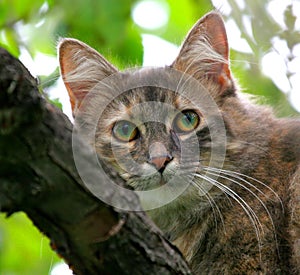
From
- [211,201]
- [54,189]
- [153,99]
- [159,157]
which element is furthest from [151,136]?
[54,189]

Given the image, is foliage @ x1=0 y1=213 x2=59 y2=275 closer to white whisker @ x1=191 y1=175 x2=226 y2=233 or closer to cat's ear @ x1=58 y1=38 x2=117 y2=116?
cat's ear @ x1=58 y1=38 x2=117 y2=116

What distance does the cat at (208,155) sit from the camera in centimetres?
349

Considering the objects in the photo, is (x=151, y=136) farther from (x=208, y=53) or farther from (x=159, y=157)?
(x=208, y=53)

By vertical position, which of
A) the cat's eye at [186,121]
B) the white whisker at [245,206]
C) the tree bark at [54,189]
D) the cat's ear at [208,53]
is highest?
the cat's ear at [208,53]

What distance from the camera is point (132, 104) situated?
399 cm

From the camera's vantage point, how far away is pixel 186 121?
3900 mm

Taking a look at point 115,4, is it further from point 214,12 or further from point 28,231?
point 28,231

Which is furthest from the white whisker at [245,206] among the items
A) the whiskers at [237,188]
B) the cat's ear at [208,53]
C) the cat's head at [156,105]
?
the cat's ear at [208,53]

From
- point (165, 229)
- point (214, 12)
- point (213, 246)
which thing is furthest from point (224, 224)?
point (214, 12)

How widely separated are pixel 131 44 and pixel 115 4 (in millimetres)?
358

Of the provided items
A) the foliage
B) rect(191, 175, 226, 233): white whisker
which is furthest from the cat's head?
the foliage

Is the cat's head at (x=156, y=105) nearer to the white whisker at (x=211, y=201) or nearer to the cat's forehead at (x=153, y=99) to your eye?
the cat's forehead at (x=153, y=99)

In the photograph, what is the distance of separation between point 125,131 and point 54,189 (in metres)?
1.92

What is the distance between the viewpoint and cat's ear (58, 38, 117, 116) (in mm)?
4016
